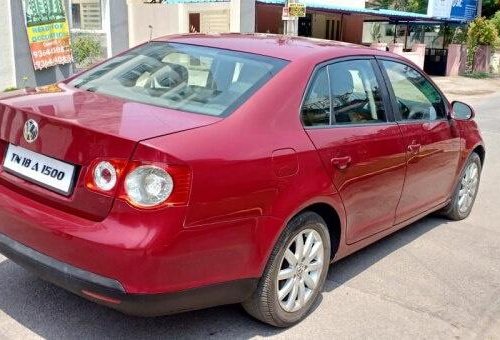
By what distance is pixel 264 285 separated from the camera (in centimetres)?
320

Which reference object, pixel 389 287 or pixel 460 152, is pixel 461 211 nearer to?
pixel 460 152

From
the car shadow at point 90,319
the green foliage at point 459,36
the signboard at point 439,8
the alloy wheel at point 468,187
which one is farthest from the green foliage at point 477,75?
the car shadow at point 90,319

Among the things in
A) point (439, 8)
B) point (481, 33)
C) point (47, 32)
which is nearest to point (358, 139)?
point (47, 32)

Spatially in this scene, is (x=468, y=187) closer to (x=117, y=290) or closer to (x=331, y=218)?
(x=331, y=218)

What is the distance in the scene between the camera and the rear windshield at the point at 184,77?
3.29 metres

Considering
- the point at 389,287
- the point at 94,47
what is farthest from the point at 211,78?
the point at 94,47

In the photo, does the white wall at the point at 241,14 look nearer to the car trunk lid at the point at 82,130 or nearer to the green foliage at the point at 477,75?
the green foliage at the point at 477,75

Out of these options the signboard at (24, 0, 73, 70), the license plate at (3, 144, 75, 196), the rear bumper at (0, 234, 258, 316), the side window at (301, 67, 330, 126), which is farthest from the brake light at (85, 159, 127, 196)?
the signboard at (24, 0, 73, 70)

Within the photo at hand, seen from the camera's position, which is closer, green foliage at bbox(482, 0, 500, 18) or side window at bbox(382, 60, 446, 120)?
side window at bbox(382, 60, 446, 120)

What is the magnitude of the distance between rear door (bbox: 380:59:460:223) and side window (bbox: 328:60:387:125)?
21 centimetres

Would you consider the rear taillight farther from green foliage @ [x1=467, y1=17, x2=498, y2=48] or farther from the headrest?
green foliage @ [x1=467, y1=17, x2=498, y2=48]

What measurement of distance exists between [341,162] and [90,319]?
170cm

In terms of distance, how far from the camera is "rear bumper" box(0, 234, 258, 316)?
272 centimetres

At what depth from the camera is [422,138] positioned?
14.7 ft
